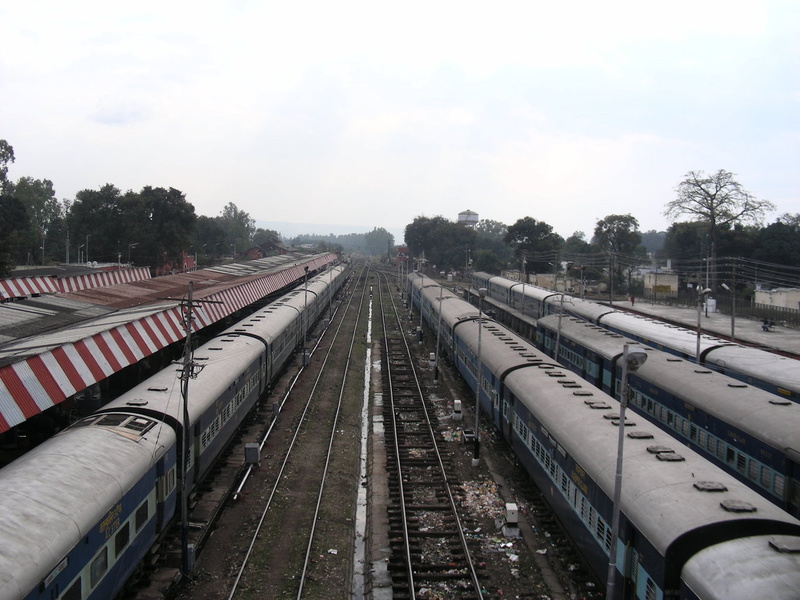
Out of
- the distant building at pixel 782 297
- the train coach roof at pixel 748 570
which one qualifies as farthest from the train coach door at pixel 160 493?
the distant building at pixel 782 297

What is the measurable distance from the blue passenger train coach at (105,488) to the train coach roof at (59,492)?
0.02 metres

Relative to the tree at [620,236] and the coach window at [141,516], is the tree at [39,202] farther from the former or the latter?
the coach window at [141,516]

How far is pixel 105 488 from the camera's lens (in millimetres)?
10977

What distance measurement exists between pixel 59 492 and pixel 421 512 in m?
10.5

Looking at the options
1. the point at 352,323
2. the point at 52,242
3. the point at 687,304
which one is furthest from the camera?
the point at 52,242

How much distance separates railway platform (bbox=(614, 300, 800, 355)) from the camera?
42703mm

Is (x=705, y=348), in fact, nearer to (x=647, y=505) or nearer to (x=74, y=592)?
(x=647, y=505)

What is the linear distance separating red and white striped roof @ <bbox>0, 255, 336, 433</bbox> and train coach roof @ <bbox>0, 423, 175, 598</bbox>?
6.16 feet

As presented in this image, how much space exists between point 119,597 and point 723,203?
7226 cm

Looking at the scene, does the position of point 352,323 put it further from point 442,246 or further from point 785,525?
point 442,246

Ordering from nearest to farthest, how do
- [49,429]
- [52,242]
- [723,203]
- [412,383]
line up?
[49,429] → [412,383] → [723,203] → [52,242]

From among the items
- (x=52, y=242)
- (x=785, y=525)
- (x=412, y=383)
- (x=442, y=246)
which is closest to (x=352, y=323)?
(x=412, y=383)

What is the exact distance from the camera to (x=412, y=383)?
33.9 metres

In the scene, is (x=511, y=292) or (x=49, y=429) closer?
(x=49, y=429)
